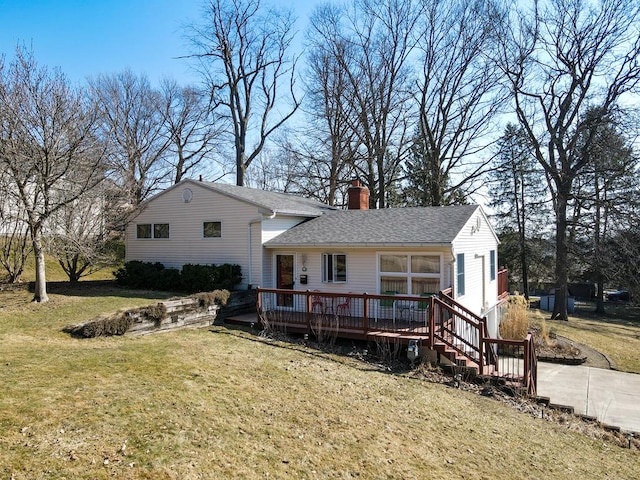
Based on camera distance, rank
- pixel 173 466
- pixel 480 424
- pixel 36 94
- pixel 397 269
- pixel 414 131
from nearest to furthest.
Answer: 1. pixel 173 466
2. pixel 480 424
3. pixel 36 94
4. pixel 397 269
5. pixel 414 131

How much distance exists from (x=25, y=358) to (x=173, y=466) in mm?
4719

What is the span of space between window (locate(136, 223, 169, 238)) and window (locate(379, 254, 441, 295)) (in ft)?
31.7

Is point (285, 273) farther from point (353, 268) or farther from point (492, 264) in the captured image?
point (492, 264)

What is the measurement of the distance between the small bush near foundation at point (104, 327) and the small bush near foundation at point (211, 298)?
2.36 meters

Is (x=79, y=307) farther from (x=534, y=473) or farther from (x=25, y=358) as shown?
(x=534, y=473)

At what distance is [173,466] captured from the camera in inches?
168

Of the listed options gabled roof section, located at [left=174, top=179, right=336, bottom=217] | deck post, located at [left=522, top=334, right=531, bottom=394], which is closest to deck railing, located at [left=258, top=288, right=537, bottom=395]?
deck post, located at [left=522, top=334, right=531, bottom=394]

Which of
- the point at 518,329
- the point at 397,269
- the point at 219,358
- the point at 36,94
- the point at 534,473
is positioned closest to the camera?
the point at 534,473

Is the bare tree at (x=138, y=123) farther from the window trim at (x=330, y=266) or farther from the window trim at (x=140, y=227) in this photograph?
the window trim at (x=330, y=266)

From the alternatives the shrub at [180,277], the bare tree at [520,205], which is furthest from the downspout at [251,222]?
the bare tree at [520,205]

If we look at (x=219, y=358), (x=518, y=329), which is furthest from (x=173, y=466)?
(x=518, y=329)

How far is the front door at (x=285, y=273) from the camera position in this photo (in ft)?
47.6

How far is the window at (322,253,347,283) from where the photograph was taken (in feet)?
44.9

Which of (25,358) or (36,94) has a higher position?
(36,94)
